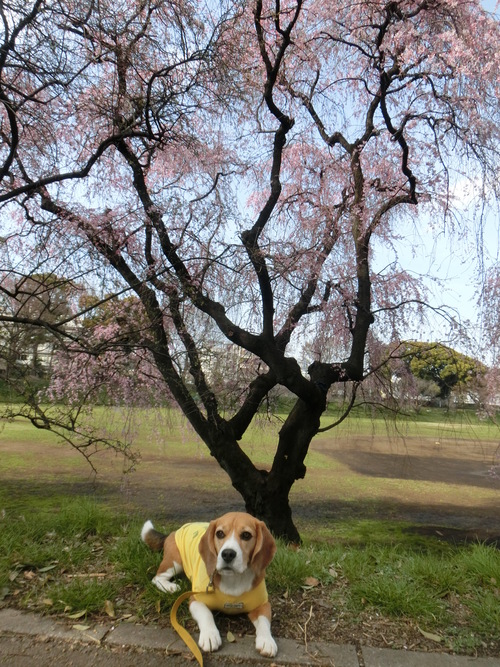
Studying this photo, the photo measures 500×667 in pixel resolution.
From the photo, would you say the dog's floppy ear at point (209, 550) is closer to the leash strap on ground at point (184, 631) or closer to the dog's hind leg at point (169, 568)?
the leash strap on ground at point (184, 631)

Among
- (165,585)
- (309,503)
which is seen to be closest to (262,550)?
(165,585)

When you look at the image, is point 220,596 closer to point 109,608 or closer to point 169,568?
point 169,568

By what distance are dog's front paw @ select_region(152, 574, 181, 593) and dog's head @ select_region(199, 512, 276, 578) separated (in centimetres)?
33

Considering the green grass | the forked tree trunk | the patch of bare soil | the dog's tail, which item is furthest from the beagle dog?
the forked tree trunk

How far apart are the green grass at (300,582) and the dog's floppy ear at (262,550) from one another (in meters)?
0.44

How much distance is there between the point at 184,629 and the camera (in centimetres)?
205

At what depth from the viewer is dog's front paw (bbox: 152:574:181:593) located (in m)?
2.36

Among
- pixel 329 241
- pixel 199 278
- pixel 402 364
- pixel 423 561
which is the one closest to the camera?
pixel 423 561

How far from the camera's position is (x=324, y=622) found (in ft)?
7.33

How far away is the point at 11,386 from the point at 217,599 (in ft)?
7.85

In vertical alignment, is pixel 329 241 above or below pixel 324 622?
above

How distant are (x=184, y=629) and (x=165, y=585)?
360mm

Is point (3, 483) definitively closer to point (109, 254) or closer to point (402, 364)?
point (109, 254)

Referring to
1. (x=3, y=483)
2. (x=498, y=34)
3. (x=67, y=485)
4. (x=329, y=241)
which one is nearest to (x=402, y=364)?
(x=329, y=241)
